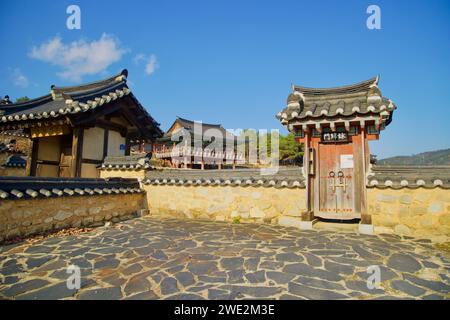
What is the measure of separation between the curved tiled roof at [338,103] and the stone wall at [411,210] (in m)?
2.17

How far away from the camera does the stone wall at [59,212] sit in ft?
Result: 18.3

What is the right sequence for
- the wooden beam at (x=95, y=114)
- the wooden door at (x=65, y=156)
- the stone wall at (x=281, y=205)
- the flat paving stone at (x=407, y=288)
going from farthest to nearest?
the wooden door at (x=65, y=156), the wooden beam at (x=95, y=114), the stone wall at (x=281, y=205), the flat paving stone at (x=407, y=288)

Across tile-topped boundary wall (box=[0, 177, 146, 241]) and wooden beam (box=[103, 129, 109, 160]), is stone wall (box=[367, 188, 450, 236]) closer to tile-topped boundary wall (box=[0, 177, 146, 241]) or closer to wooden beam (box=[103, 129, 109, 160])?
tile-topped boundary wall (box=[0, 177, 146, 241])

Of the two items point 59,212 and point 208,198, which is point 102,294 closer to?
point 59,212

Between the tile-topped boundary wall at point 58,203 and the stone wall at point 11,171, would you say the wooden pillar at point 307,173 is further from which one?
the stone wall at point 11,171

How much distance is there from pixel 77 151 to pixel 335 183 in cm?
964

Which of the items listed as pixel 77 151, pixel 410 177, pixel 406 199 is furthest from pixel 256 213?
pixel 77 151

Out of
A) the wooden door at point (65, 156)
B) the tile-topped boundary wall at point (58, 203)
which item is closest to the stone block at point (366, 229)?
the tile-topped boundary wall at point (58, 203)

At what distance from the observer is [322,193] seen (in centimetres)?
756

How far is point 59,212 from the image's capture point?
666 cm

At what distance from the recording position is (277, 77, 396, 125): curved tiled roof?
21.3 feet

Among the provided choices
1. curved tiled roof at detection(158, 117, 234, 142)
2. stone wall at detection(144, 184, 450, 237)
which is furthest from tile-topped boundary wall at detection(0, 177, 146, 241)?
curved tiled roof at detection(158, 117, 234, 142)

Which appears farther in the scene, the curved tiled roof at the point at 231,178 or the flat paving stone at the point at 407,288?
the curved tiled roof at the point at 231,178

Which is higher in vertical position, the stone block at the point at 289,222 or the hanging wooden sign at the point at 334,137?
the hanging wooden sign at the point at 334,137
